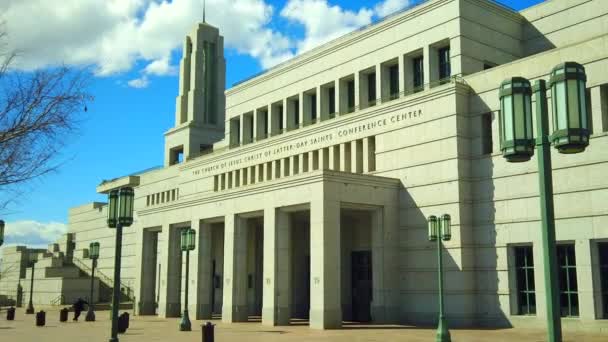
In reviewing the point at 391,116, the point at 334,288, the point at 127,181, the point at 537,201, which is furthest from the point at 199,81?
the point at 537,201

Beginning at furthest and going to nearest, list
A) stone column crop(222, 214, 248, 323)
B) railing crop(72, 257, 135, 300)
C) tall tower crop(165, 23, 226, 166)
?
railing crop(72, 257, 135, 300) → tall tower crop(165, 23, 226, 166) → stone column crop(222, 214, 248, 323)

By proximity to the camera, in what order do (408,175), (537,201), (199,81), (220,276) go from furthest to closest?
(199,81)
(220,276)
(408,175)
(537,201)

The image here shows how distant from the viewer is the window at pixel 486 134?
3572cm

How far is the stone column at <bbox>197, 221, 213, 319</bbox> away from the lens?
44.4 metres

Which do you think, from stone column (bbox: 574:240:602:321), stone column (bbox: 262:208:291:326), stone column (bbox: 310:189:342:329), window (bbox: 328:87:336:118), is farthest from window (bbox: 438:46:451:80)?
stone column (bbox: 574:240:602:321)

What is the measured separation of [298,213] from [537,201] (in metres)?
15.6

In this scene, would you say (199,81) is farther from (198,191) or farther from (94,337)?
(94,337)

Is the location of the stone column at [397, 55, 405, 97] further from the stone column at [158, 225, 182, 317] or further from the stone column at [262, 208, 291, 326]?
the stone column at [158, 225, 182, 317]

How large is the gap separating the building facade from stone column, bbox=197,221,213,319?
0.31 feet

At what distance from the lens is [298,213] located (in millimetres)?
42281

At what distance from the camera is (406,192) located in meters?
38.3

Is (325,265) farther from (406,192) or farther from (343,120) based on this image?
(343,120)

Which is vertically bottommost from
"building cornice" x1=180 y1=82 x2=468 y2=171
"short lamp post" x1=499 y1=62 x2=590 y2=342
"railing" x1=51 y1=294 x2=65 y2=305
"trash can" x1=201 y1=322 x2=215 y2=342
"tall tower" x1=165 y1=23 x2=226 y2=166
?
"railing" x1=51 y1=294 x2=65 y2=305

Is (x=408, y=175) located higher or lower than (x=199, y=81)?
lower
